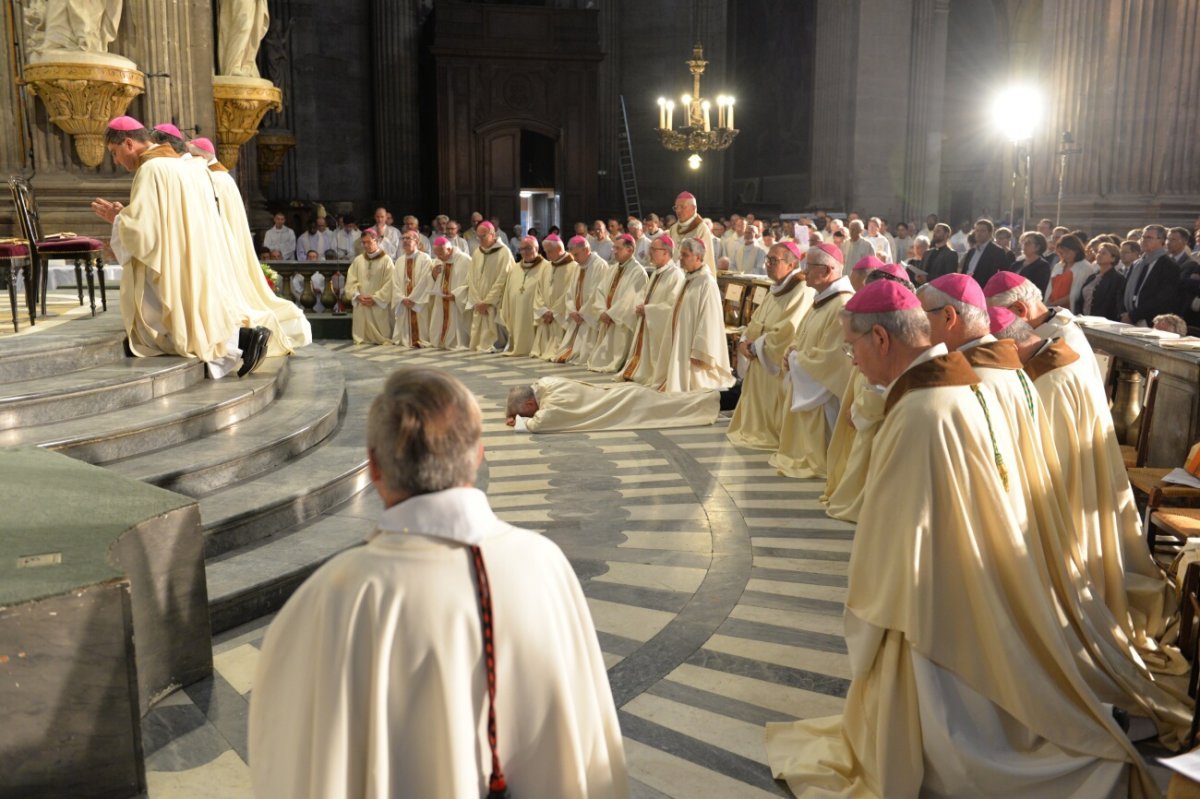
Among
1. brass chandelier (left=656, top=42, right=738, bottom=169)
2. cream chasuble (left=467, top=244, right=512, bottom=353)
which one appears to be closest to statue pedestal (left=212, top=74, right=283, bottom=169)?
cream chasuble (left=467, top=244, right=512, bottom=353)

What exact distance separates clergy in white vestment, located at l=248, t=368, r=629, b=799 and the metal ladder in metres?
23.8

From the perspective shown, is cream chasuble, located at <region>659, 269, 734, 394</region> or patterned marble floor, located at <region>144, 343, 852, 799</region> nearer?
patterned marble floor, located at <region>144, 343, 852, 799</region>

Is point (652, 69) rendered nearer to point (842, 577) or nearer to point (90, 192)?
point (90, 192)

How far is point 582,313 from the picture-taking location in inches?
529

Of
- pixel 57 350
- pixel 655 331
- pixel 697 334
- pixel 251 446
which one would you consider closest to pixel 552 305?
pixel 655 331

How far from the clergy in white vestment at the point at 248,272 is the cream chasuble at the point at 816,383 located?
407 cm

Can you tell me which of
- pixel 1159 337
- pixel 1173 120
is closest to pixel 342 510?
pixel 1159 337

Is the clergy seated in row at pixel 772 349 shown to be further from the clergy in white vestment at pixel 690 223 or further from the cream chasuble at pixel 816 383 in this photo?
the clergy in white vestment at pixel 690 223

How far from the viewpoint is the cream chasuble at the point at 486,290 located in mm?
Result: 14875

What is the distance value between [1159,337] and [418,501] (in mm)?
6330

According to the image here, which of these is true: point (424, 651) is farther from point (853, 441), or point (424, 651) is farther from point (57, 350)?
point (853, 441)

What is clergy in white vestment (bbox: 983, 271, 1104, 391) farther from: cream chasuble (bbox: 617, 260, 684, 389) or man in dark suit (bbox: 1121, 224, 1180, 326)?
cream chasuble (bbox: 617, 260, 684, 389)

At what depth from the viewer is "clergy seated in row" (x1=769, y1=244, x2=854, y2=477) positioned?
773 centimetres

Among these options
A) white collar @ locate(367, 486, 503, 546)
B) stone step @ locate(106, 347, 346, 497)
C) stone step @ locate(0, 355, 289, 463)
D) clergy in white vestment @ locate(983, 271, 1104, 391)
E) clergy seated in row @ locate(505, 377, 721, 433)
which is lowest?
clergy seated in row @ locate(505, 377, 721, 433)
